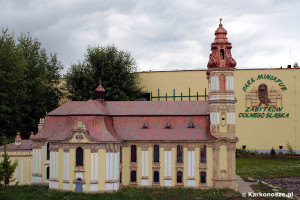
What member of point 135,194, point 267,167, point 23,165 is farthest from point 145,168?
point 267,167

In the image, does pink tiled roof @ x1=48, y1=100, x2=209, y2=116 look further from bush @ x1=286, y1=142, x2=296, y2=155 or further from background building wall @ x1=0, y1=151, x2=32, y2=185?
bush @ x1=286, y1=142, x2=296, y2=155

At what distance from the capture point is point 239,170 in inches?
2147

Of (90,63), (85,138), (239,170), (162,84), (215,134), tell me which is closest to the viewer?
(85,138)

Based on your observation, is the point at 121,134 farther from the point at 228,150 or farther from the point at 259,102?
the point at 259,102

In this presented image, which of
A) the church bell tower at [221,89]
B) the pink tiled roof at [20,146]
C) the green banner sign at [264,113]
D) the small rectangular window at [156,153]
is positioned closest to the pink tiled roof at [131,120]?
the small rectangular window at [156,153]

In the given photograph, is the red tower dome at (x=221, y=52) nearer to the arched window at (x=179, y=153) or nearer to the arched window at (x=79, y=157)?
the arched window at (x=179, y=153)

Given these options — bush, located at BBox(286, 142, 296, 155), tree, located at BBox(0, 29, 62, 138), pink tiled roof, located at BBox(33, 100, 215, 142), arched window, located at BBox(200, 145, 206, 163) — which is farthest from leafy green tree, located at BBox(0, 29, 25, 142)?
bush, located at BBox(286, 142, 296, 155)

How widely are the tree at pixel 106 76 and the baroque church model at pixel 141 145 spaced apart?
621 inches

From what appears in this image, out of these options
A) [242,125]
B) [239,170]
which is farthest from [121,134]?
[242,125]

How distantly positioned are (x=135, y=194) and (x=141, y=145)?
6.03m

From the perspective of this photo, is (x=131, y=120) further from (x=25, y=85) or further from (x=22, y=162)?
(x=25, y=85)

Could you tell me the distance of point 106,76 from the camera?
6200 cm

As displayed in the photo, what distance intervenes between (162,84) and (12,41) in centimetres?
2700

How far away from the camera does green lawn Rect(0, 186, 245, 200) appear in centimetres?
3716
